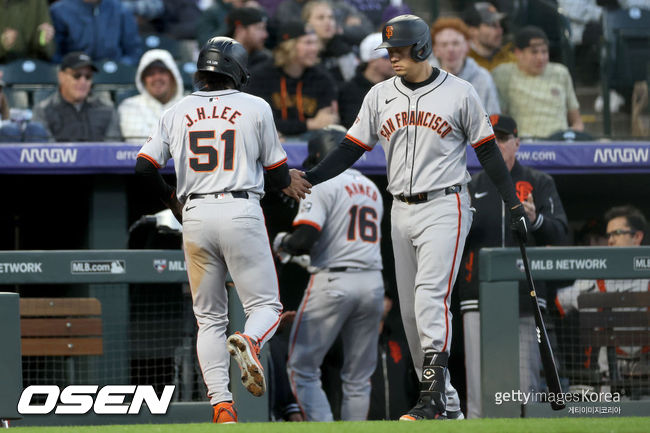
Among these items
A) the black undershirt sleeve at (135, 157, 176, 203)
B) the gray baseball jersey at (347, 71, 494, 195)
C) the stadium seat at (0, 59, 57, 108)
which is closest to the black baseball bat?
the gray baseball jersey at (347, 71, 494, 195)

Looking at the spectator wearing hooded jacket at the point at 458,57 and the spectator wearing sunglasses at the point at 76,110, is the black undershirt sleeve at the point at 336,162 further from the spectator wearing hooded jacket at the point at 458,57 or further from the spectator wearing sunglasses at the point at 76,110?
the spectator wearing hooded jacket at the point at 458,57

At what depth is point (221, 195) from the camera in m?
4.73

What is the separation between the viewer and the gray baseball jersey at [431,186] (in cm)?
479

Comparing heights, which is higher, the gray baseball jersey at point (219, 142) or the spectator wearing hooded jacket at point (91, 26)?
the spectator wearing hooded jacket at point (91, 26)

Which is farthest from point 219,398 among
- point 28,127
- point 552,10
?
point 552,10

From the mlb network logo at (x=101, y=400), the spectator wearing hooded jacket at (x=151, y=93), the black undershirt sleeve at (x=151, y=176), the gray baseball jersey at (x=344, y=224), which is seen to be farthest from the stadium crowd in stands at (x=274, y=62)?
the black undershirt sleeve at (x=151, y=176)

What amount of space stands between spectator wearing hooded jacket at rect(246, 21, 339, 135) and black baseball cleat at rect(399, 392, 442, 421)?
3.39 m

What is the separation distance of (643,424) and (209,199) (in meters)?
2.01

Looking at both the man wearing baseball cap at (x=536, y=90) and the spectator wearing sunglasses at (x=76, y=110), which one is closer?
the spectator wearing sunglasses at (x=76, y=110)

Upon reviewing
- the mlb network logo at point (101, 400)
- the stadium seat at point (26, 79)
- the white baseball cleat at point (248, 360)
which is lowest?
the mlb network logo at point (101, 400)

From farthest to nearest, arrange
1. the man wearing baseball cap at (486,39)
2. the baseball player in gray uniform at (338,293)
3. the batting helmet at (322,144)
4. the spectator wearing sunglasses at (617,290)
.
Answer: the man wearing baseball cap at (486,39) → the batting helmet at (322,144) → the baseball player in gray uniform at (338,293) → the spectator wearing sunglasses at (617,290)

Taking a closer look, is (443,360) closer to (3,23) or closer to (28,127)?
(28,127)

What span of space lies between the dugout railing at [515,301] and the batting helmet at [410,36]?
1112 millimetres

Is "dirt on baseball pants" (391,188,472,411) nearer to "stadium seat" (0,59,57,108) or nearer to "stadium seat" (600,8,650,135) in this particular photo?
"stadium seat" (600,8,650,135)
